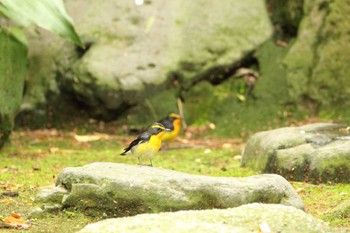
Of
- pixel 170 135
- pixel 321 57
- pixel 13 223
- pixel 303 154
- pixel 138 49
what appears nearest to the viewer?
pixel 13 223

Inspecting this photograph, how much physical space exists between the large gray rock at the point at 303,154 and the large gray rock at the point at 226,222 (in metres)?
2.71

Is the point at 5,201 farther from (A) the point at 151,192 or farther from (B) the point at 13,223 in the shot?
(A) the point at 151,192

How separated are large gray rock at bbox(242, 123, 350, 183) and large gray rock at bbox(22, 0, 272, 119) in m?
3.09

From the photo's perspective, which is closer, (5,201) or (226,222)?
(226,222)

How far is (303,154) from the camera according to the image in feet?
20.4

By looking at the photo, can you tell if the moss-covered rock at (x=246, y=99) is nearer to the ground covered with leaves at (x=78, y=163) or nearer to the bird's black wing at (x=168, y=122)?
the ground covered with leaves at (x=78, y=163)

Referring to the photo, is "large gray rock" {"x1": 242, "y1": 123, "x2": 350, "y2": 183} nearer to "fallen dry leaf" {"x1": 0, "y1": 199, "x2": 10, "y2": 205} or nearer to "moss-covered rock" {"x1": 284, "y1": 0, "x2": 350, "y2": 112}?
"moss-covered rock" {"x1": 284, "y1": 0, "x2": 350, "y2": 112}

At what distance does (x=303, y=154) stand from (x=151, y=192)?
2.49 meters

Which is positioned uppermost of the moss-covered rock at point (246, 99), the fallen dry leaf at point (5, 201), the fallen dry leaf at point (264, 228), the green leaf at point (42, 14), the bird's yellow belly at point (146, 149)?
the green leaf at point (42, 14)

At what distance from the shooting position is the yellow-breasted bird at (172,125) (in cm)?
891

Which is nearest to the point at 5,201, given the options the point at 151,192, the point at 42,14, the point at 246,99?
the point at 151,192

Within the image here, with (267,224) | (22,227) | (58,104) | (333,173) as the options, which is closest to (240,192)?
(267,224)

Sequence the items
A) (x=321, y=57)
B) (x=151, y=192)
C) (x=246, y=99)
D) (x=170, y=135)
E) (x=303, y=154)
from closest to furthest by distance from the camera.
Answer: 1. (x=151, y=192)
2. (x=303, y=154)
3. (x=170, y=135)
4. (x=321, y=57)
5. (x=246, y=99)

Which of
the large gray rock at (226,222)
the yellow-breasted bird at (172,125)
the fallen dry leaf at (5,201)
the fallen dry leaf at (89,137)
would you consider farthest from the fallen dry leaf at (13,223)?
the fallen dry leaf at (89,137)
